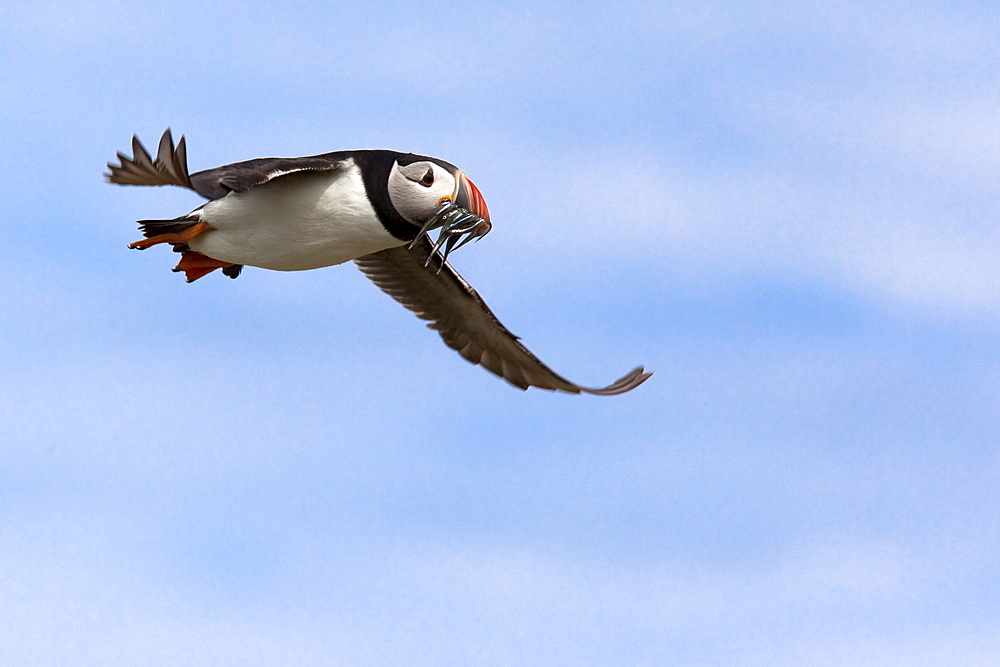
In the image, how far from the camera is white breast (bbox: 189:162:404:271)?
12562 mm

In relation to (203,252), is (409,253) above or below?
above

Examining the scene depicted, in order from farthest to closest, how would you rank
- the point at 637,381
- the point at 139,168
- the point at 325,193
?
the point at 637,381 < the point at 325,193 < the point at 139,168

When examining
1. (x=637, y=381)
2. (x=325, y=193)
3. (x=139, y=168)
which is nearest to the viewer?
(x=139, y=168)

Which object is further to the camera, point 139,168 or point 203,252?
point 203,252

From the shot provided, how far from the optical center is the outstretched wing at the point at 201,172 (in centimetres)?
1157

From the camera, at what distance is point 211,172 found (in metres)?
12.9

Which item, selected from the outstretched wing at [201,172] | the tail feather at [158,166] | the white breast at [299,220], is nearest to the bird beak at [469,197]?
the white breast at [299,220]

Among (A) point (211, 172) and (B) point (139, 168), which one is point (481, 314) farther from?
(B) point (139, 168)

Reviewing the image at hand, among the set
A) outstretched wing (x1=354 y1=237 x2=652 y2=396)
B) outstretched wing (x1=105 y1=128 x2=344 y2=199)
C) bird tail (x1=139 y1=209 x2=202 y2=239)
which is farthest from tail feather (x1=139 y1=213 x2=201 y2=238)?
outstretched wing (x1=354 y1=237 x2=652 y2=396)

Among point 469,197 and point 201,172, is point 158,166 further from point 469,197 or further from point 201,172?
point 469,197

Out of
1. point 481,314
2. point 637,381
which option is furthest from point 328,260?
point 637,381

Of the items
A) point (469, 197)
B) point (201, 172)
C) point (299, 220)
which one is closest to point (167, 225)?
point (201, 172)

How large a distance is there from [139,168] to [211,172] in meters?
1.20

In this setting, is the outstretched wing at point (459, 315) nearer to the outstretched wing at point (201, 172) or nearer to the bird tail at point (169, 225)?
the outstretched wing at point (201, 172)
